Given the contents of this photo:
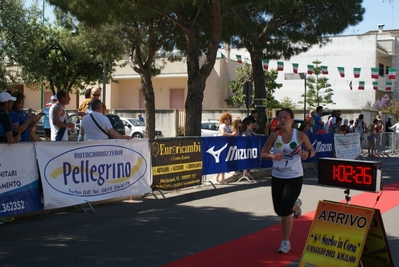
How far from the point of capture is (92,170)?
9.55m

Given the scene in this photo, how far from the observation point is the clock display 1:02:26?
5.14m

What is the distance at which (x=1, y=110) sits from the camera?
8.60 meters

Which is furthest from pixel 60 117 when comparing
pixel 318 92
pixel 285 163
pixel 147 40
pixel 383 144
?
pixel 318 92

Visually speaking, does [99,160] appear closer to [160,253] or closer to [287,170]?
[160,253]

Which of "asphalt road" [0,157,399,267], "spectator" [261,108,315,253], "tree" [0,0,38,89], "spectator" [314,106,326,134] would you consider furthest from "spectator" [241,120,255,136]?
"tree" [0,0,38,89]

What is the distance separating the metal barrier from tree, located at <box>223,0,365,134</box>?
6.20 m

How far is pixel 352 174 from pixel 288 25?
50.7 ft

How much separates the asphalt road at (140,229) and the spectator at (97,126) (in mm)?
1382

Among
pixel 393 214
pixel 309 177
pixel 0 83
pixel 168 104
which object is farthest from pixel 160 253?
pixel 168 104

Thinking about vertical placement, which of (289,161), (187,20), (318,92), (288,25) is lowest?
(289,161)

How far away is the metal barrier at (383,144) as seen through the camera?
24031 millimetres

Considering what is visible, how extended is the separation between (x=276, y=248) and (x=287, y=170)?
1244 mm

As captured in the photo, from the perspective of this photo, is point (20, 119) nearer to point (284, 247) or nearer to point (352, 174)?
point (284, 247)

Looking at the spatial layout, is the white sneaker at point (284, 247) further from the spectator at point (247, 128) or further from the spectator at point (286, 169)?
the spectator at point (247, 128)
